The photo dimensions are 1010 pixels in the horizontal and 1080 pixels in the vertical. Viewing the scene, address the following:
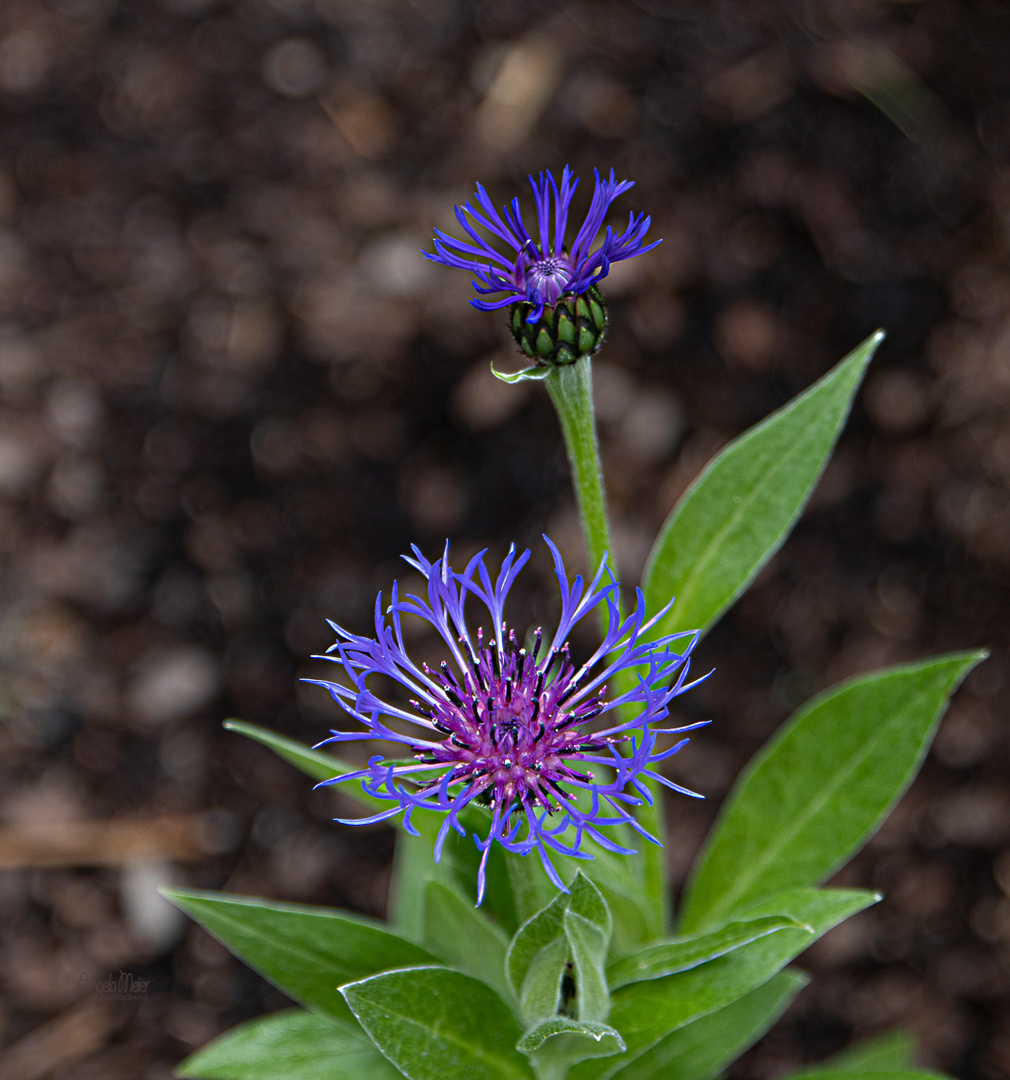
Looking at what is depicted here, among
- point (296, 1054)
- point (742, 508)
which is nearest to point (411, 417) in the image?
point (742, 508)

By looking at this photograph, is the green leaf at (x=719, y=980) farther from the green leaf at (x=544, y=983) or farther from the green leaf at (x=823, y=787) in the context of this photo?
the green leaf at (x=823, y=787)

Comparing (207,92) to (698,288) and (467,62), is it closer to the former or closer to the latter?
(467,62)

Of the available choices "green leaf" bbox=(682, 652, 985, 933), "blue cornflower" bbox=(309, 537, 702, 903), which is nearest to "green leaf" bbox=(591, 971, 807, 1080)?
"green leaf" bbox=(682, 652, 985, 933)

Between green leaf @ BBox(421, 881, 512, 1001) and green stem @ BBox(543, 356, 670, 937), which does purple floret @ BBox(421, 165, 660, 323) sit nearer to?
green stem @ BBox(543, 356, 670, 937)

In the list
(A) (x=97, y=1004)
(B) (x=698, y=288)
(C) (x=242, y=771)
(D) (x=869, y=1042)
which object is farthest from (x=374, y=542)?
(D) (x=869, y=1042)

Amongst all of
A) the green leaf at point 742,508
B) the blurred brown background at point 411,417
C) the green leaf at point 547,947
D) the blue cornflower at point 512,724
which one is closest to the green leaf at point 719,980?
the green leaf at point 547,947

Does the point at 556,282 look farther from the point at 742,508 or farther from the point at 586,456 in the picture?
the point at 742,508
